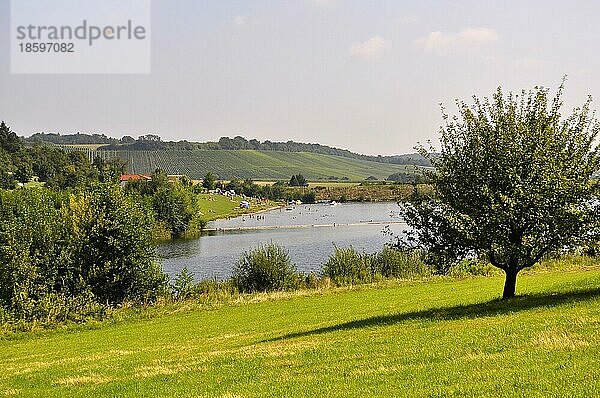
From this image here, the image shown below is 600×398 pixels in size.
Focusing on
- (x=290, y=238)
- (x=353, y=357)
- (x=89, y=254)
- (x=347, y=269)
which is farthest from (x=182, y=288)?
(x=290, y=238)

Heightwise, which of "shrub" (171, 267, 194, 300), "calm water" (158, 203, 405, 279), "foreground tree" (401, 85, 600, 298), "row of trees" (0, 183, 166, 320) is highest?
"foreground tree" (401, 85, 600, 298)

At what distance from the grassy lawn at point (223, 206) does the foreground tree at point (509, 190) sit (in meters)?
124

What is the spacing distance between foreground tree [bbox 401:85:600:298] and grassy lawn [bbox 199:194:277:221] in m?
124

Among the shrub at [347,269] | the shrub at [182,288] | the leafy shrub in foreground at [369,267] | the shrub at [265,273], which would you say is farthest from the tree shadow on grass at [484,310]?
the shrub at [347,269]

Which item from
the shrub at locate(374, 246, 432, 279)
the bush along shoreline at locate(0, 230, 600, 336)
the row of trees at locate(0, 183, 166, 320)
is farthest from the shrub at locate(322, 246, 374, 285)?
the row of trees at locate(0, 183, 166, 320)

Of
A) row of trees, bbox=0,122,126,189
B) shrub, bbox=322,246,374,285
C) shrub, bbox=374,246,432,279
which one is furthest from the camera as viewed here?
row of trees, bbox=0,122,126,189

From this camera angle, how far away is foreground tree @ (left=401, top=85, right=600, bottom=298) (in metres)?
22.0

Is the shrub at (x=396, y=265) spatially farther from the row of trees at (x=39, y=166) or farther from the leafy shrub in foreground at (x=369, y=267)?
the row of trees at (x=39, y=166)

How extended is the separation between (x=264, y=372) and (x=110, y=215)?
117 feet

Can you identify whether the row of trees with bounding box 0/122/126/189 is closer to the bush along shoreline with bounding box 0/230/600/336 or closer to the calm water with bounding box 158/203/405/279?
the calm water with bounding box 158/203/405/279

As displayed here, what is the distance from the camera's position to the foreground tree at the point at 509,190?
72.2 feet

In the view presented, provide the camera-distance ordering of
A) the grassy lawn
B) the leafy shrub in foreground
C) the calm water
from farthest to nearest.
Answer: the grassy lawn
the calm water
the leafy shrub in foreground

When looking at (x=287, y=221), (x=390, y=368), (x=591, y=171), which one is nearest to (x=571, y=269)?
(x=591, y=171)

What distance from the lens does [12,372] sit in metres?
21.5
